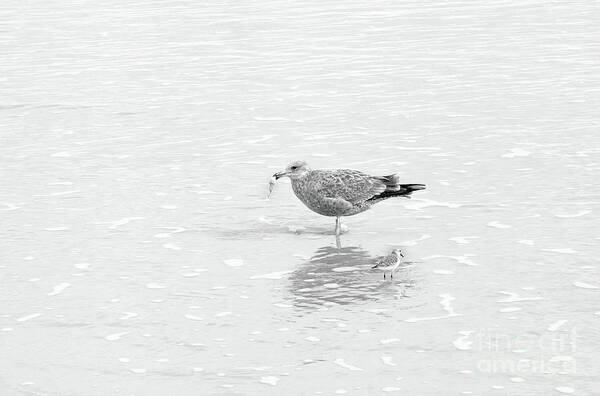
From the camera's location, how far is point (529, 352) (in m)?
9.71

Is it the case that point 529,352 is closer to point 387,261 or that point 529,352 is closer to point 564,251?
point 387,261

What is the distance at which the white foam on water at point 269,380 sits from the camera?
366 inches

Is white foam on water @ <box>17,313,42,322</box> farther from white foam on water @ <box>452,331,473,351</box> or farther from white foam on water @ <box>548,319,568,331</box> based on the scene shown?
white foam on water @ <box>548,319,568,331</box>

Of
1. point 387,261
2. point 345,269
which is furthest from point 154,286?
point 387,261

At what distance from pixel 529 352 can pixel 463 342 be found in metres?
0.59

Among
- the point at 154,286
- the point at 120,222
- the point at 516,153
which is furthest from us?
the point at 516,153

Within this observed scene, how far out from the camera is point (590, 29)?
28.6m

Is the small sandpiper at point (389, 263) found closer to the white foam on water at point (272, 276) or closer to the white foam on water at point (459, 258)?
the white foam on water at point (459, 258)

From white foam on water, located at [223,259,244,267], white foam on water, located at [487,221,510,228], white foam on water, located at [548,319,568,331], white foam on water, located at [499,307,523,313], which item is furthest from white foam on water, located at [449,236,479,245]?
white foam on water, located at [548,319,568,331]

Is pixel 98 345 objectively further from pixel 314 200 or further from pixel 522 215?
pixel 522 215

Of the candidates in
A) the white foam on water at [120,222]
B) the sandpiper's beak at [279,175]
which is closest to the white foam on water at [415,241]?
the sandpiper's beak at [279,175]

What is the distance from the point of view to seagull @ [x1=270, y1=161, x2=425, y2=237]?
13.6 metres

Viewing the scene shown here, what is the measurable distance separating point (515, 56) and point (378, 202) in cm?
1228

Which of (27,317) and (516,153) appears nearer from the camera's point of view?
(27,317)
